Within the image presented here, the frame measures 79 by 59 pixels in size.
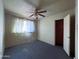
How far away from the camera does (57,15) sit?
5.09 metres

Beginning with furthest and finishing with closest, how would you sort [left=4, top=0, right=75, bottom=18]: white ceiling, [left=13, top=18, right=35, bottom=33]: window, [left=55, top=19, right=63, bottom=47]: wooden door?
[left=13, top=18, right=35, bottom=33]: window
[left=55, top=19, right=63, bottom=47]: wooden door
[left=4, top=0, right=75, bottom=18]: white ceiling

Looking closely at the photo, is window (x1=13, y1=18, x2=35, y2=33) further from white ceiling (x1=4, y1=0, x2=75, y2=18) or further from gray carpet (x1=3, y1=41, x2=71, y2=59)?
gray carpet (x1=3, y1=41, x2=71, y2=59)

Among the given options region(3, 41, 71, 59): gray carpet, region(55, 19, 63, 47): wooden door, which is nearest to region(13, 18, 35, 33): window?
region(3, 41, 71, 59): gray carpet

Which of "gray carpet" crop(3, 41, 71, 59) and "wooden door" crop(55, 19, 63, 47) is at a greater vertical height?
"wooden door" crop(55, 19, 63, 47)

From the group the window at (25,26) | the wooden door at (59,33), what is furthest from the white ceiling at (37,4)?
the window at (25,26)

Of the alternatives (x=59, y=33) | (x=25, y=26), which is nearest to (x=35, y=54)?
(x=59, y=33)

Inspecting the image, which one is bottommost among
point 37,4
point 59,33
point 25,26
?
point 59,33

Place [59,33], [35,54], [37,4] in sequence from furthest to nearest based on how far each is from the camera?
[59,33], [37,4], [35,54]

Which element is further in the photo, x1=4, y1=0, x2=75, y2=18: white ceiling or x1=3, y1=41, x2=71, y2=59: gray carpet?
x1=4, y1=0, x2=75, y2=18: white ceiling

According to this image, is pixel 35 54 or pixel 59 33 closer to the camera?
pixel 35 54

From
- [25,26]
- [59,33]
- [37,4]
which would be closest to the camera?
[37,4]

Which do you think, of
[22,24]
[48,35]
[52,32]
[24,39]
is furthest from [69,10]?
[24,39]

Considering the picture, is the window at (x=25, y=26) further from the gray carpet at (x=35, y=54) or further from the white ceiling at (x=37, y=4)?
the gray carpet at (x=35, y=54)

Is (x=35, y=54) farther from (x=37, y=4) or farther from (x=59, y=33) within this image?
(x=59, y=33)
